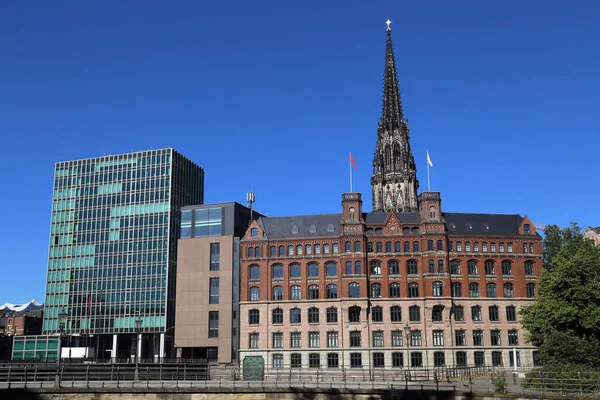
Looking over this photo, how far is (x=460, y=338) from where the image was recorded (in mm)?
91438

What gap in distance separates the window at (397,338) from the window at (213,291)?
26.5 meters

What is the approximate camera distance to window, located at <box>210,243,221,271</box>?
101 metres

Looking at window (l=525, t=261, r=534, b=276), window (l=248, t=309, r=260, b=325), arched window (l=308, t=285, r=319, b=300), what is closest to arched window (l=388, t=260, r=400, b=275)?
arched window (l=308, t=285, r=319, b=300)

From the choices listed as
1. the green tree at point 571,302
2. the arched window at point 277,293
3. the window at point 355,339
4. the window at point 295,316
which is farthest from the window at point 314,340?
the green tree at point 571,302

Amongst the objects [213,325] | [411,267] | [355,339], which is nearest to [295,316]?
[355,339]

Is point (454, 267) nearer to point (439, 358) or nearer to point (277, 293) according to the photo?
point (439, 358)

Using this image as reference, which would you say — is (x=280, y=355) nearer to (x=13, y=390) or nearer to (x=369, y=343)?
(x=369, y=343)

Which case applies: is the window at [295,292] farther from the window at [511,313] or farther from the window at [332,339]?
the window at [511,313]

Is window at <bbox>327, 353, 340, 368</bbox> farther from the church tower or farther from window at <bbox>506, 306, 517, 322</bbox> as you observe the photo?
the church tower

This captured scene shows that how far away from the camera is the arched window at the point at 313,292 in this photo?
94.9 m

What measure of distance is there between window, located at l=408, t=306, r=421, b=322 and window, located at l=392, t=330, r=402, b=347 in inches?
97.0

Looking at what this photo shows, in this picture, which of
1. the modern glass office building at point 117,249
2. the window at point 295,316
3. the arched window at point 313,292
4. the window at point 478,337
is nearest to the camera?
the window at point 478,337

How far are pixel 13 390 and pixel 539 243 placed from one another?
73028 millimetres

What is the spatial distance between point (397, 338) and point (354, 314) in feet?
21.7
